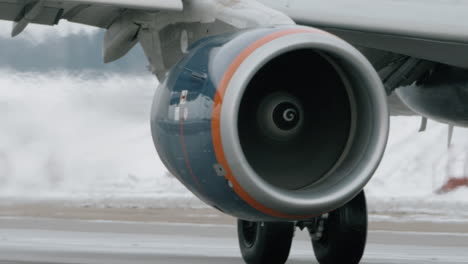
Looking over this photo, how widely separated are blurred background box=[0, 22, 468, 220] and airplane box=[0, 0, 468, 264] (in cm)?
465

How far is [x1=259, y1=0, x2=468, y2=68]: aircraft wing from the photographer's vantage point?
21.2 ft

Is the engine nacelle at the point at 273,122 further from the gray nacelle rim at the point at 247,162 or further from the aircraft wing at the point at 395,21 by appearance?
the aircraft wing at the point at 395,21

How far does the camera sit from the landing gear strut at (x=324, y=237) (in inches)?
309

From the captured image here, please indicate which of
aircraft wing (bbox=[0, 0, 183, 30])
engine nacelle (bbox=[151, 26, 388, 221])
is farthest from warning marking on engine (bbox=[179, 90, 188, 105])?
aircraft wing (bbox=[0, 0, 183, 30])

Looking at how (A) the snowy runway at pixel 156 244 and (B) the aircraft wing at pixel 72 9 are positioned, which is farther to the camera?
(A) the snowy runway at pixel 156 244

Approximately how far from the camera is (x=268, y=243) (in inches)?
328

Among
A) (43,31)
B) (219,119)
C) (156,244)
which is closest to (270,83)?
(219,119)

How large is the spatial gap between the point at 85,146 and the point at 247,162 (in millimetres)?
12141

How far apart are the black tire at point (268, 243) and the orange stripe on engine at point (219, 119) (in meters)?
3.05

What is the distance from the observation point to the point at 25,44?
38.1 ft

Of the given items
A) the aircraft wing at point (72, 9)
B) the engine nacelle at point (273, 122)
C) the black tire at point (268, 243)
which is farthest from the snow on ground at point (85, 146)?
the engine nacelle at point (273, 122)

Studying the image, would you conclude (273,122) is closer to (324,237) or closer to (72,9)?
(72,9)

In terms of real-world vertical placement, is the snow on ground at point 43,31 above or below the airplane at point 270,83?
below

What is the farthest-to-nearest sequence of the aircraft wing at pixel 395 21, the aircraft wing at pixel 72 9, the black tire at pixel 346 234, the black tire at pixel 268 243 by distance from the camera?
the black tire at pixel 268 243
the black tire at pixel 346 234
the aircraft wing at pixel 395 21
the aircraft wing at pixel 72 9
